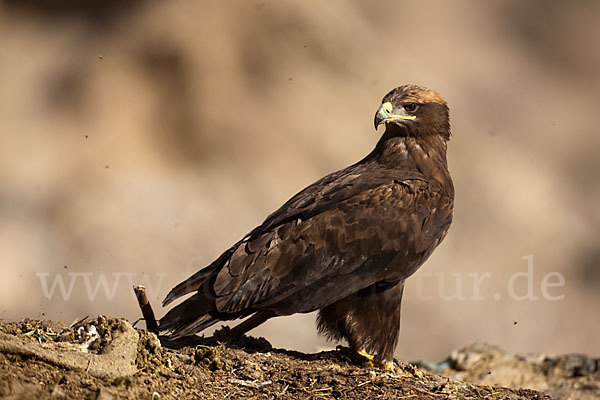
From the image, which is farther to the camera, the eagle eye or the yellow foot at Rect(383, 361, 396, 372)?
the eagle eye

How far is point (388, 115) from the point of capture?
5840mm

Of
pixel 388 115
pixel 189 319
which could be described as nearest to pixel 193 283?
pixel 189 319

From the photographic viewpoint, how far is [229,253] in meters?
5.52

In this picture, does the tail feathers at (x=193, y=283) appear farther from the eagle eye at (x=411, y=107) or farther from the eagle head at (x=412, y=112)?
the eagle eye at (x=411, y=107)

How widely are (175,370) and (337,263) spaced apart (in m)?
1.28

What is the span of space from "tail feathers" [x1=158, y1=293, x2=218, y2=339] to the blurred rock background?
549 cm

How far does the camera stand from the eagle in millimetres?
5246

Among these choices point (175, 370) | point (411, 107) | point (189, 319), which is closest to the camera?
point (175, 370)

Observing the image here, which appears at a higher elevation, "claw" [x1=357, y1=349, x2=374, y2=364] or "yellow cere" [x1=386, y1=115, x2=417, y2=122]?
"yellow cere" [x1=386, y1=115, x2=417, y2=122]

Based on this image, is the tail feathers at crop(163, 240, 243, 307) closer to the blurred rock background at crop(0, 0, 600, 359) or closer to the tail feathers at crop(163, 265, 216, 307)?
the tail feathers at crop(163, 265, 216, 307)

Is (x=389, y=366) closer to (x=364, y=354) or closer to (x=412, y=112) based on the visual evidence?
(x=364, y=354)

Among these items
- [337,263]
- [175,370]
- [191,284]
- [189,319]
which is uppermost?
[337,263]

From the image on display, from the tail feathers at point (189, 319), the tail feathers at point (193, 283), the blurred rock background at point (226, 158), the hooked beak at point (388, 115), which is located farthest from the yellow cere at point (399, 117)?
the blurred rock background at point (226, 158)

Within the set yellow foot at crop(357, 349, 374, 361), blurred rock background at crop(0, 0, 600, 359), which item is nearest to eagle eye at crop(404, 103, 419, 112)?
yellow foot at crop(357, 349, 374, 361)
